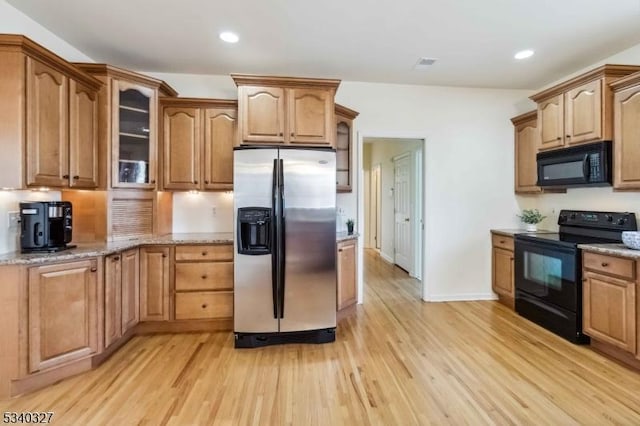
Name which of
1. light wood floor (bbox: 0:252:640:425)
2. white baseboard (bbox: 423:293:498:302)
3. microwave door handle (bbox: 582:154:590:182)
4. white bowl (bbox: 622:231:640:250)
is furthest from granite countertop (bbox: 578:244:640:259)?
white baseboard (bbox: 423:293:498:302)

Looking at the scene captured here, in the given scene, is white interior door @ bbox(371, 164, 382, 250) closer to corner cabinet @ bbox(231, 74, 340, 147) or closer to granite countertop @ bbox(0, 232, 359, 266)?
granite countertop @ bbox(0, 232, 359, 266)

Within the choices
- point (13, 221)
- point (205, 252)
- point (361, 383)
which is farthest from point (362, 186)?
point (13, 221)

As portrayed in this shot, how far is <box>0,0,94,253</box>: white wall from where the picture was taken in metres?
2.47

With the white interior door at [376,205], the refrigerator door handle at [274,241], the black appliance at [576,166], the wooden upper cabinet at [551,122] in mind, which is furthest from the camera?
the white interior door at [376,205]

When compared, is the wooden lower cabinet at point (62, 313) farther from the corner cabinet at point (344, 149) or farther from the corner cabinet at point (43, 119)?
the corner cabinet at point (344, 149)

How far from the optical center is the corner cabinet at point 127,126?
122 inches

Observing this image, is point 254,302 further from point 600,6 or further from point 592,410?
point 600,6

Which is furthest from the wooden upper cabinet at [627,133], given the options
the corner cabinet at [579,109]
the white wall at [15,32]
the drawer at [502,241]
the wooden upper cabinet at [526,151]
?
the white wall at [15,32]

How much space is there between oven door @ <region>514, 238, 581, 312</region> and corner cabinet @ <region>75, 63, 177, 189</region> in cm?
396

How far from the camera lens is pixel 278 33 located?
2.96 m

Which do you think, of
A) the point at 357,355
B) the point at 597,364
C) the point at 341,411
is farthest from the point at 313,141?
the point at 597,364

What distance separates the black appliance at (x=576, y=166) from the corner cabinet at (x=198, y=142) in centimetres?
336

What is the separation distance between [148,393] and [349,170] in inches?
115

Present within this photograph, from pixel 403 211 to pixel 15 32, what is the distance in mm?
5529
